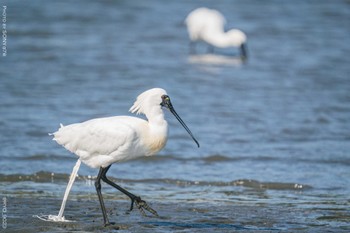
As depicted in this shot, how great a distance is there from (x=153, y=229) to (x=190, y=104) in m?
7.40

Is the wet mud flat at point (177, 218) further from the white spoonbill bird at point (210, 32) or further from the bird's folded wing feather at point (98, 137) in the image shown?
the white spoonbill bird at point (210, 32)

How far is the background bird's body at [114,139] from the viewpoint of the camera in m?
7.99

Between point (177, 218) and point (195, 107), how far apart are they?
6656mm

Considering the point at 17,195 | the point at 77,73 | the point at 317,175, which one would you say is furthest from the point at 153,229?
the point at 77,73

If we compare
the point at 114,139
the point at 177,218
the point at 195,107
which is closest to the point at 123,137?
the point at 114,139

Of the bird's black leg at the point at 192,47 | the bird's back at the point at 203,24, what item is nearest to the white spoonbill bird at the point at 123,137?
the bird's black leg at the point at 192,47

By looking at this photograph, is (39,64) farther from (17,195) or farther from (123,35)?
(17,195)

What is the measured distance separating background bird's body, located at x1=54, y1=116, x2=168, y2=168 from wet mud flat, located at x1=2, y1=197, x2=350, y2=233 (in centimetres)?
64

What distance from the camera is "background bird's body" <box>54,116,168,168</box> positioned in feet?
26.2

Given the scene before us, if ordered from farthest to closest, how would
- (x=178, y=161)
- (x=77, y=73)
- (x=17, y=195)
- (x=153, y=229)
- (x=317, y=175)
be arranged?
1. (x=77, y=73)
2. (x=178, y=161)
3. (x=317, y=175)
4. (x=17, y=195)
5. (x=153, y=229)

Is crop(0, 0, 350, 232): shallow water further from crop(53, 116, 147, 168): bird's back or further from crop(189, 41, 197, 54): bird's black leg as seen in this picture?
crop(53, 116, 147, 168): bird's back

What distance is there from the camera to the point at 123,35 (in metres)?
22.7

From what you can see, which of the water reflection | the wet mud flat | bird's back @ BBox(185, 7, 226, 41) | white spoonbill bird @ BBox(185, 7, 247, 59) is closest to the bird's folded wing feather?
the wet mud flat

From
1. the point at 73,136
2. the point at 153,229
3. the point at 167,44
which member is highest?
the point at 167,44
